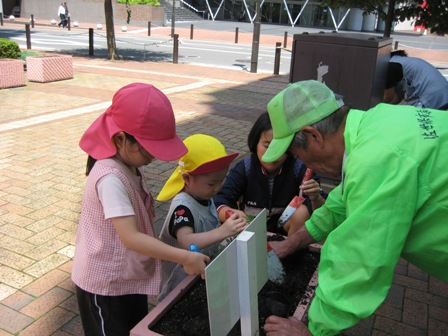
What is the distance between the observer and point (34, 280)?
2990mm

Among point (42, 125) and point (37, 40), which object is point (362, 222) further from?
point (37, 40)

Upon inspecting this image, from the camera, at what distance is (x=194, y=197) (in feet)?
6.77

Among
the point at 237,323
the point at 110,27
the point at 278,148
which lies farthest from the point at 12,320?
the point at 110,27

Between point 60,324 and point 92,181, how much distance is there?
133cm

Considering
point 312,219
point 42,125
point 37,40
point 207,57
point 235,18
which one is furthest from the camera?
point 235,18

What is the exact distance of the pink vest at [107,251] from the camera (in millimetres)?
1694

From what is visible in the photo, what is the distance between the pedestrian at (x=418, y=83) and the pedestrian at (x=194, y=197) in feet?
9.15

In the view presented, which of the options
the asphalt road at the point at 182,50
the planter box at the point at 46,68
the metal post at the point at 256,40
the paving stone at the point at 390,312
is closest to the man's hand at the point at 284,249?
the paving stone at the point at 390,312

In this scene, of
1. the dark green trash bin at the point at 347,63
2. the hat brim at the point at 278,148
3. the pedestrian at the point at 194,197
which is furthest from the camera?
the dark green trash bin at the point at 347,63

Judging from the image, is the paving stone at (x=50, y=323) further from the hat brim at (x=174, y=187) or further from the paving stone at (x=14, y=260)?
the hat brim at (x=174, y=187)

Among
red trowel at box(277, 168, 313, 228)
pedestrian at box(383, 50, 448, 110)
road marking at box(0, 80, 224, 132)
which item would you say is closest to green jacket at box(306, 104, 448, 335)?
red trowel at box(277, 168, 313, 228)

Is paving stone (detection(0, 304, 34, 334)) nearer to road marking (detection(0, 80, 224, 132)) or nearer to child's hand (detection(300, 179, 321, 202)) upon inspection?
child's hand (detection(300, 179, 321, 202))

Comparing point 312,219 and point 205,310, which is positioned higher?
point 312,219

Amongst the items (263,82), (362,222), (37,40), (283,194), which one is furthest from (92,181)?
(37,40)
